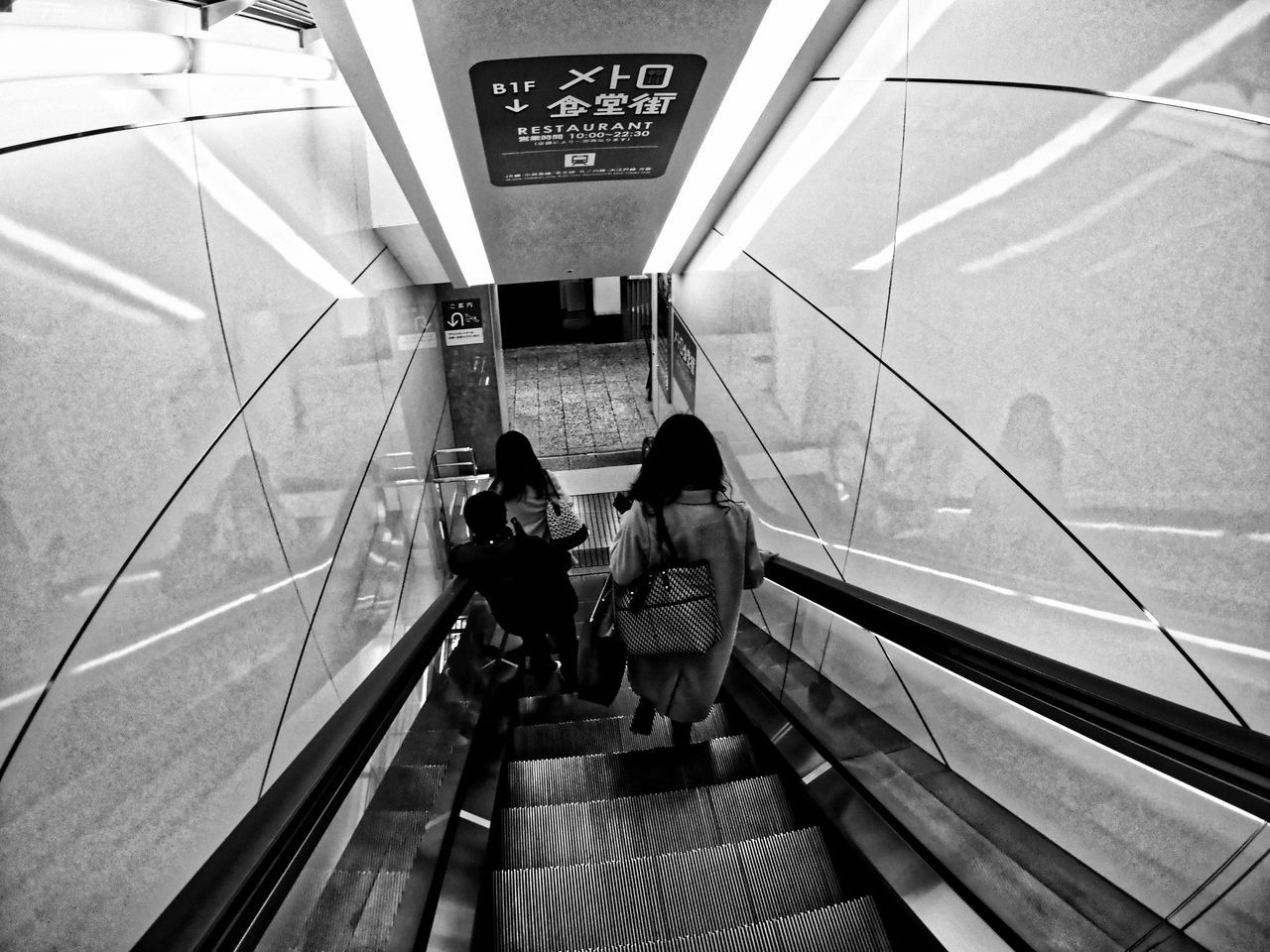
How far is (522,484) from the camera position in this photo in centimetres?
302

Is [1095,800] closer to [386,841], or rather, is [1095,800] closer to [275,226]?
[386,841]

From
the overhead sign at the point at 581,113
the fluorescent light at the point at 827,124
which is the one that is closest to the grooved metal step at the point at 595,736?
the fluorescent light at the point at 827,124

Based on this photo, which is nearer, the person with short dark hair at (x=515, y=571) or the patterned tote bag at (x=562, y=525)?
the person with short dark hair at (x=515, y=571)

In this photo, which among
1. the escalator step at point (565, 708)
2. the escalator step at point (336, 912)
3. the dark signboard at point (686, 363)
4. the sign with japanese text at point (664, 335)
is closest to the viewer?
the escalator step at point (336, 912)

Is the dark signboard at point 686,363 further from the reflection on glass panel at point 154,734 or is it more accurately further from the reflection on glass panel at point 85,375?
the reflection on glass panel at point 85,375

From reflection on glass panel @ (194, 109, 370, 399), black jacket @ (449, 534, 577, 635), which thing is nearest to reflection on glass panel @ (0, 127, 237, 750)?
reflection on glass panel @ (194, 109, 370, 399)

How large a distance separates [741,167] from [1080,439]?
9.23 feet

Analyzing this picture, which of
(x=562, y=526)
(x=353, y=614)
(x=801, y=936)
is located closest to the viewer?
(x=801, y=936)

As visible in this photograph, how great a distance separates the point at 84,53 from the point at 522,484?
6.31 ft

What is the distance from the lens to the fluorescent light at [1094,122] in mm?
1148

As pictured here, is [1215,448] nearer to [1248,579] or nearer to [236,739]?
[1248,579]

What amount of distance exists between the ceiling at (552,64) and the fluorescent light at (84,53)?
0.41 metres

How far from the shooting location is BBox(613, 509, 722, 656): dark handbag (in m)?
2.18

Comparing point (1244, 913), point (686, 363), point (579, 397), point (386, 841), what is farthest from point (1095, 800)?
point (579, 397)
